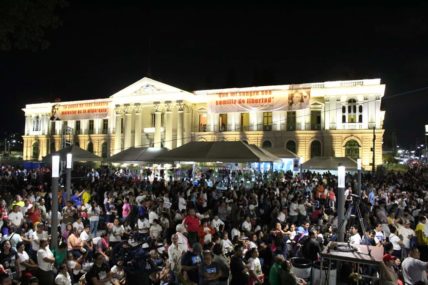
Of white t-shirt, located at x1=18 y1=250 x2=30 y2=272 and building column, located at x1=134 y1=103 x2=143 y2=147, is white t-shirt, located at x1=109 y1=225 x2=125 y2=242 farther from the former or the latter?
building column, located at x1=134 y1=103 x2=143 y2=147

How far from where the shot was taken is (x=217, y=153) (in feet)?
67.5

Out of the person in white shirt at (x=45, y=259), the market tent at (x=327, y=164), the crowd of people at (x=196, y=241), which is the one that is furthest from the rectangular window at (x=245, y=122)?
the person in white shirt at (x=45, y=259)

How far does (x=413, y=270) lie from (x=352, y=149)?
3792cm

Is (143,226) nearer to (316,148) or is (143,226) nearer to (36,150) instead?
(316,148)

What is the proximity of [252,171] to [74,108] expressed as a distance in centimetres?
3064

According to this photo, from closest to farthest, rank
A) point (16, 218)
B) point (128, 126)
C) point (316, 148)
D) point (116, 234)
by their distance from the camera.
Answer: point (116, 234), point (16, 218), point (316, 148), point (128, 126)

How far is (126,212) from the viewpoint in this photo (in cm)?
1456

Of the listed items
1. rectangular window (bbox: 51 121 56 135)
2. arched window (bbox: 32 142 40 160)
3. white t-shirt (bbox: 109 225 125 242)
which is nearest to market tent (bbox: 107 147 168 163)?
white t-shirt (bbox: 109 225 125 242)

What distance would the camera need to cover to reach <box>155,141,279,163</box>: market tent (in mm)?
20000

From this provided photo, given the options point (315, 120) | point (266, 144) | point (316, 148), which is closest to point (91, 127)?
point (266, 144)

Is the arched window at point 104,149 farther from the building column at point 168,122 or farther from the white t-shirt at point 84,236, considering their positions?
the white t-shirt at point 84,236

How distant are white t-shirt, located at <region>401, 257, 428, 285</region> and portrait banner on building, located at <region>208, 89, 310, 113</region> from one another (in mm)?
31251

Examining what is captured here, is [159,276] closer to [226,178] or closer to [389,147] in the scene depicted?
[226,178]

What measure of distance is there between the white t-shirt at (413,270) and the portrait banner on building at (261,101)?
103 ft
